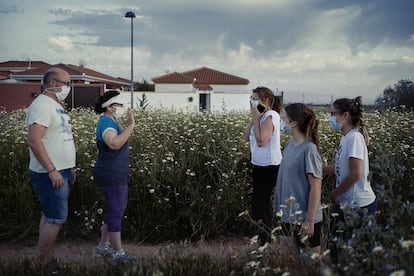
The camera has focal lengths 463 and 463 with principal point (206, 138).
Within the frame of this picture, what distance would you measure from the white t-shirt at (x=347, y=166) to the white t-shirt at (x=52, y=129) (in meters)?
2.36

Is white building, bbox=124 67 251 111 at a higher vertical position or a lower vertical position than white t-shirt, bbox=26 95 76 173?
higher

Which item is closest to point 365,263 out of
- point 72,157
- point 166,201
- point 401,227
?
point 401,227

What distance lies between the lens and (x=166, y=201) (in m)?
5.44

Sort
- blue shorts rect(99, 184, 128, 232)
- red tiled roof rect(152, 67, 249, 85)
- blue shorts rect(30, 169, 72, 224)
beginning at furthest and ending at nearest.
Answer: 1. red tiled roof rect(152, 67, 249, 85)
2. blue shorts rect(99, 184, 128, 232)
3. blue shorts rect(30, 169, 72, 224)

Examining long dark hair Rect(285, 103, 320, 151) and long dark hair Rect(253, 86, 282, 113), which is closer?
long dark hair Rect(285, 103, 320, 151)

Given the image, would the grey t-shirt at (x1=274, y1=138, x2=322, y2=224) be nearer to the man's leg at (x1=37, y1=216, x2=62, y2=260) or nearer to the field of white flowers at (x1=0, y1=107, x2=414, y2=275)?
the field of white flowers at (x1=0, y1=107, x2=414, y2=275)

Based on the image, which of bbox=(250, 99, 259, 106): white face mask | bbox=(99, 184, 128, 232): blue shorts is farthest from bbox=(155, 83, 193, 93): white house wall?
bbox=(99, 184, 128, 232): blue shorts

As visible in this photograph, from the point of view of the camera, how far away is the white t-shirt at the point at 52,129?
390 cm

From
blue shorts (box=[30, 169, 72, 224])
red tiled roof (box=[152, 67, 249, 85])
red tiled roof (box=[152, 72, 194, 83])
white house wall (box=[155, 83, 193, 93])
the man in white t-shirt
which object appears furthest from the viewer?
red tiled roof (box=[152, 67, 249, 85])

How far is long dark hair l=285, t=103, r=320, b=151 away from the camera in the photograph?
12.3 ft

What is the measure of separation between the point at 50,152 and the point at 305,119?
2.17 meters

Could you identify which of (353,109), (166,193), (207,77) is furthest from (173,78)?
(353,109)

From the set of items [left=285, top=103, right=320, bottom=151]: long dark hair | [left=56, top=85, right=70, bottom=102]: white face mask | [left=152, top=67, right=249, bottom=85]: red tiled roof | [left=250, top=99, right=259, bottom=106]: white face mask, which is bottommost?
[left=285, top=103, right=320, bottom=151]: long dark hair

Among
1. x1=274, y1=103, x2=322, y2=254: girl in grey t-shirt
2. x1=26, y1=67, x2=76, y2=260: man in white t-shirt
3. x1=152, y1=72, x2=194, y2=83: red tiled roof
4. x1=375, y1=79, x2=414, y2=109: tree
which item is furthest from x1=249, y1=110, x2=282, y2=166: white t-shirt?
x1=152, y1=72, x2=194, y2=83: red tiled roof
